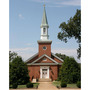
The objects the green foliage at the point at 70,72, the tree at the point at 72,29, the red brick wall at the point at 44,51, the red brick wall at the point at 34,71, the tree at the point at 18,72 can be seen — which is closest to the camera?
the tree at the point at 18,72

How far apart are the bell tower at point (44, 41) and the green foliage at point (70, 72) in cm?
1050

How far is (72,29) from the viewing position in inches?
1121

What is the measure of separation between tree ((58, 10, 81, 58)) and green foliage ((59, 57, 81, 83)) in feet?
14.5

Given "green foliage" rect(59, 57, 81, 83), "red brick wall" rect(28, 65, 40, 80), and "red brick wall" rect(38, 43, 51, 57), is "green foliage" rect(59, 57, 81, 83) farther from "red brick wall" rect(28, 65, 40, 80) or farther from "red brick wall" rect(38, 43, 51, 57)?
"red brick wall" rect(38, 43, 51, 57)

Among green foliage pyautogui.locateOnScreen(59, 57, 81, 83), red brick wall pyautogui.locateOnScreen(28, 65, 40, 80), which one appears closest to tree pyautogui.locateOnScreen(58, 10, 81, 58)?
green foliage pyautogui.locateOnScreen(59, 57, 81, 83)

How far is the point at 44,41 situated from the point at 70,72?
12553mm

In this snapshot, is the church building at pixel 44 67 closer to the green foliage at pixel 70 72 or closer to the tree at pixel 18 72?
the green foliage at pixel 70 72

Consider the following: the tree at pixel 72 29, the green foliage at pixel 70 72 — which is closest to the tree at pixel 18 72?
the green foliage at pixel 70 72

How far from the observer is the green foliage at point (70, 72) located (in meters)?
23.7

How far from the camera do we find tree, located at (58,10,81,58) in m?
27.3

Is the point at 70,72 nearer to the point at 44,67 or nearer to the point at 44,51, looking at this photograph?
the point at 44,67

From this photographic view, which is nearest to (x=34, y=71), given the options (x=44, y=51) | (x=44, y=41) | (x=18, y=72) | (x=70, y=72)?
(x=44, y=51)
